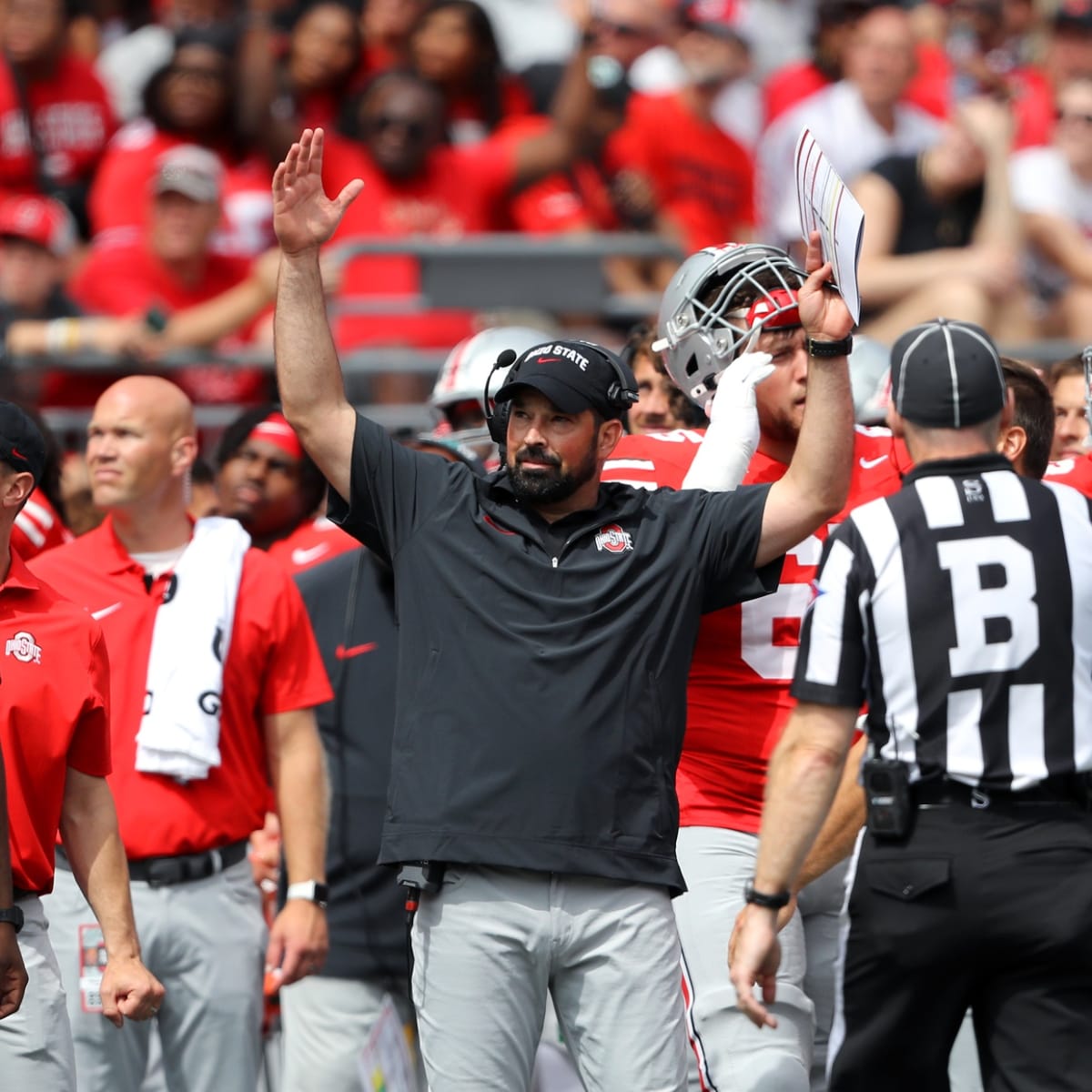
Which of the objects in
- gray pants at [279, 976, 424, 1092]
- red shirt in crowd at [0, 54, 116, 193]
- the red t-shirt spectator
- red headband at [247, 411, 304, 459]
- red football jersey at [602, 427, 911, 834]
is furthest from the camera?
red shirt in crowd at [0, 54, 116, 193]

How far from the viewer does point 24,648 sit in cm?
474

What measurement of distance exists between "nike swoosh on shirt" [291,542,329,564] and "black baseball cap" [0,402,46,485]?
7.84 feet

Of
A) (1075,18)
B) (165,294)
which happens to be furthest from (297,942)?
(1075,18)

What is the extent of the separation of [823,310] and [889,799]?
120 cm

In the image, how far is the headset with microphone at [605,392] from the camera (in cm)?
500

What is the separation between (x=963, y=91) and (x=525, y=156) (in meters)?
2.44

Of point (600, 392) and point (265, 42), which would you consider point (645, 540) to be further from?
point (265, 42)

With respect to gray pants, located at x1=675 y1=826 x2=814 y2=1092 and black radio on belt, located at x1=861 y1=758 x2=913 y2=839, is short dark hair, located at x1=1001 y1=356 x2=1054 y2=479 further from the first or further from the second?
black radio on belt, located at x1=861 y1=758 x2=913 y2=839

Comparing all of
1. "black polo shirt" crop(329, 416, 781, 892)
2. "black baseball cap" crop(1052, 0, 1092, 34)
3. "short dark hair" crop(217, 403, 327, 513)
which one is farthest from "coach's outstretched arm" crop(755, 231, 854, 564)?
"black baseball cap" crop(1052, 0, 1092, 34)

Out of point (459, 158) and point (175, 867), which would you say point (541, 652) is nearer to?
point (175, 867)

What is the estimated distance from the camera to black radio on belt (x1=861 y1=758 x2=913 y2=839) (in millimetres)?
4273

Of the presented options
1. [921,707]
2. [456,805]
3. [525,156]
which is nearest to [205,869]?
[456,805]

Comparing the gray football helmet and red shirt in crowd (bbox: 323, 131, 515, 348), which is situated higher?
red shirt in crowd (bbox: 323, 131, 515, 348)

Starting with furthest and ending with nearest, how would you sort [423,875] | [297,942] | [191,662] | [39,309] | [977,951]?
[39,309], [191,662], [297,942], [423,875], [977,951]
